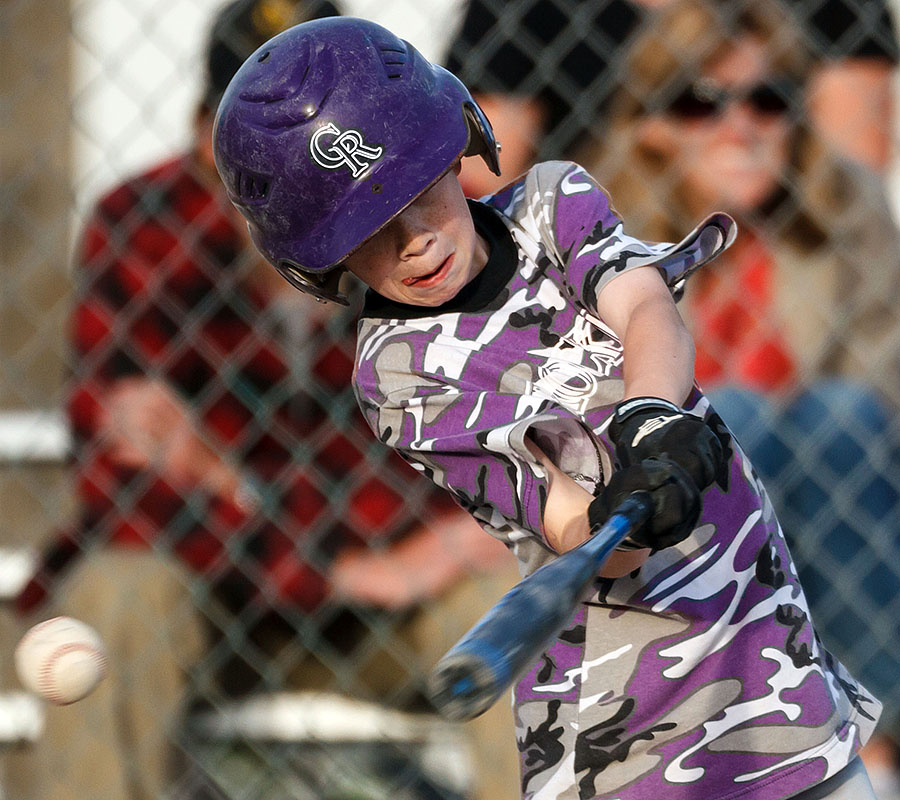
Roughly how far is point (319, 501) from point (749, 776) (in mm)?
1585

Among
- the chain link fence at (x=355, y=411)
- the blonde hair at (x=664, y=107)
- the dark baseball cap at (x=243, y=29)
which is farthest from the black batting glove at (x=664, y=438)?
the dark baseball cap at (x=243, y=29)

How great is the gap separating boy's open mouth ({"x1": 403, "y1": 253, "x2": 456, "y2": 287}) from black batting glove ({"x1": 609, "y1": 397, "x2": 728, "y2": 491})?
0.89 feet

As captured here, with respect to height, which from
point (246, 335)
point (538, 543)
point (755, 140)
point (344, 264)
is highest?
point (344, 264)

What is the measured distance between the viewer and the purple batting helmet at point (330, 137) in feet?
4.89

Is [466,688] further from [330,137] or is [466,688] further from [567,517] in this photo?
[330,137]

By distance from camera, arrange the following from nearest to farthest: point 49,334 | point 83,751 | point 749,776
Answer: point 749,776 → point 83,751 → point 49,334

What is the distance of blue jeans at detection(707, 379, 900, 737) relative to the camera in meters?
2.95

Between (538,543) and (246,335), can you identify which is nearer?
(538,543)

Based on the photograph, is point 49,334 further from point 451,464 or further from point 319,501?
point 451,464

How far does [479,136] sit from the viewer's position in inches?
64.2

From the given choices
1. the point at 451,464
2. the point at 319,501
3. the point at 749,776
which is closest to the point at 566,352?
the point at 451,464

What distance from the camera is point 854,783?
5.31ft

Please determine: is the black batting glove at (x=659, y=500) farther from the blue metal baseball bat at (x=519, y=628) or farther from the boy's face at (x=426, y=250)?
the boy's face at (x=426, y=250)

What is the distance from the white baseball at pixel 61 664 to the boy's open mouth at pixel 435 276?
3.06 feet
